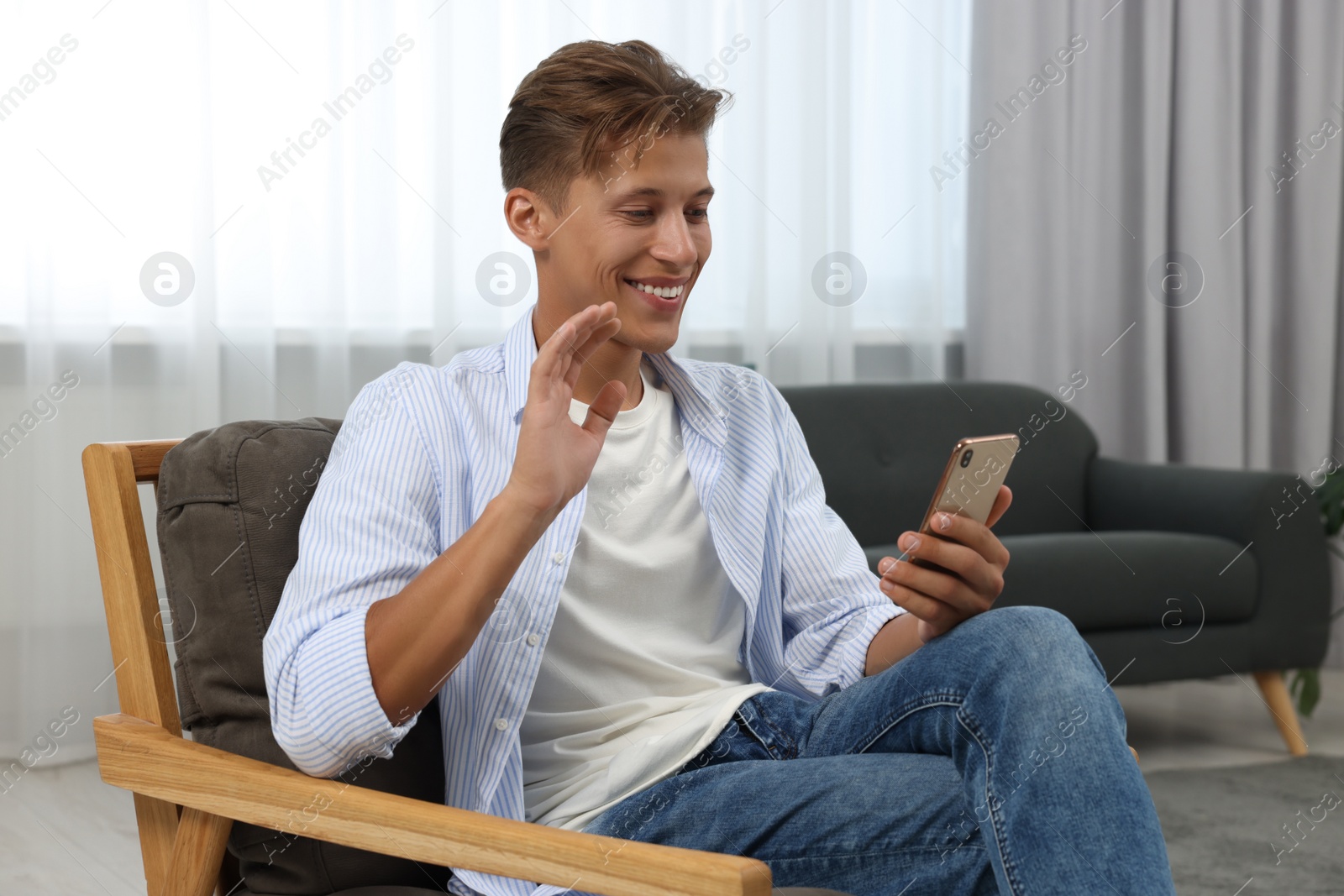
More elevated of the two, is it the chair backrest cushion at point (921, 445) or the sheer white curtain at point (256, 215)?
the sheer white curtain at point (256, 215)

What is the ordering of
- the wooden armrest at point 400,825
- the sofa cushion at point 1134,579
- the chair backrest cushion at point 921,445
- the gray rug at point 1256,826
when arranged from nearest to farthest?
the wooden armrest at point 400,825
the gray rug at point 1256,826
the sofa cushion at point 1134,579
the chair backrest cushion at point 921,445

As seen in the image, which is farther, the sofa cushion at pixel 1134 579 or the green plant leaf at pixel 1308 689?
the green plant leaf at pixel 1308 689

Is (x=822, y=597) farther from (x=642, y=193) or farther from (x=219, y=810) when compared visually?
(x=219, y=810)

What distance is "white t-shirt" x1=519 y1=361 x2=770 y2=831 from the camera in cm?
106

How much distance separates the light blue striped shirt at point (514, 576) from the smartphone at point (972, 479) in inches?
7.6

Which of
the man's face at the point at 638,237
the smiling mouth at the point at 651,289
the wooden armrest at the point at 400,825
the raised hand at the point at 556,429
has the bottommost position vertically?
the wooden armrest at the point at 400,825

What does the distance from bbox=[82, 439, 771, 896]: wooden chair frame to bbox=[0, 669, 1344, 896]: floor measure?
1.05 meters

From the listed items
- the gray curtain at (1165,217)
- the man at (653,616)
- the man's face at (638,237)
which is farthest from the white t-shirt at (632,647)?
the gray curtain at (1165,217)

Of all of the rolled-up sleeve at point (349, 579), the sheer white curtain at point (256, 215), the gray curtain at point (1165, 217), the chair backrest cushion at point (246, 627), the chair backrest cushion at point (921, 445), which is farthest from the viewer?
the gray curtain at point (1165, 217)

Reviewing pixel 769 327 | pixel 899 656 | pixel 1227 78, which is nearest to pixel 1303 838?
pixel 899 656

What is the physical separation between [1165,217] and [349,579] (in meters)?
3.12

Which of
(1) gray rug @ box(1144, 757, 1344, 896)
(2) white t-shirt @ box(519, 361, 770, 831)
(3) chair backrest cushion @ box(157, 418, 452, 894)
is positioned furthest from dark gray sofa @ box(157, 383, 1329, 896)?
(1) gray rug @ box(1144, 757, 1344, 896)

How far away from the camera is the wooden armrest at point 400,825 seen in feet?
2.38

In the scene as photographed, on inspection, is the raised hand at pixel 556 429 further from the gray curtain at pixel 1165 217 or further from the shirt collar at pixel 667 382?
the gray curtain at pixel 1165 217
